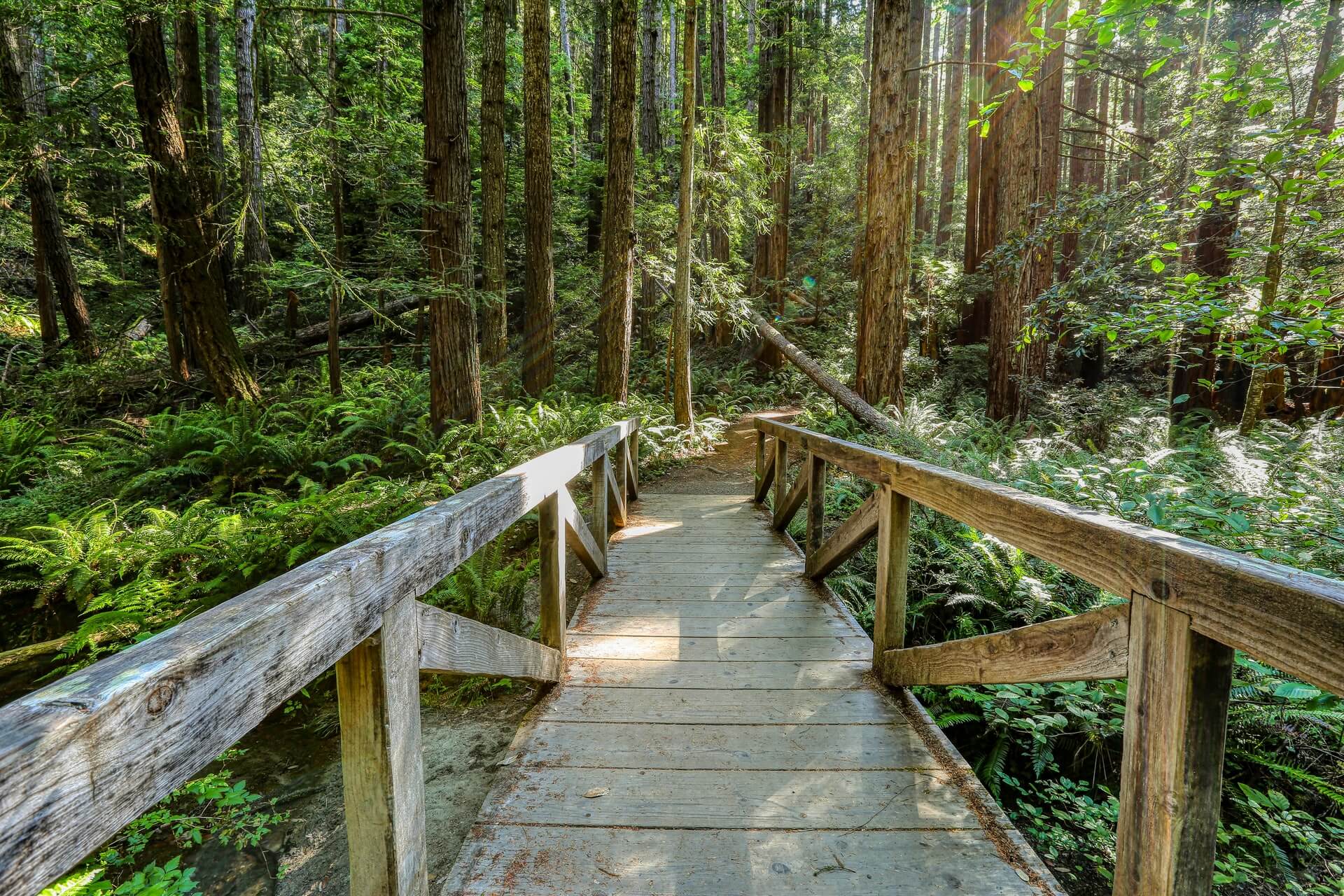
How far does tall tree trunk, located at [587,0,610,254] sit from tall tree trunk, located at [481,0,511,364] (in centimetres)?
361

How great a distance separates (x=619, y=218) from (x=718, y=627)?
7.50 m

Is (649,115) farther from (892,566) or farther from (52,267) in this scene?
(892,566)

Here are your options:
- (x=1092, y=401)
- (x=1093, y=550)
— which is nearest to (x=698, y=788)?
(x=1093, y=550)

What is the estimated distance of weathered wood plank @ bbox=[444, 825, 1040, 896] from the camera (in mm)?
1787

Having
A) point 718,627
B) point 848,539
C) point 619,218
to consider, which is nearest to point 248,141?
point 619,218

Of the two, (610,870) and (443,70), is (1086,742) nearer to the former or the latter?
(610,870)

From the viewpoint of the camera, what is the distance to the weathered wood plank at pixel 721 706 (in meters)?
2.74

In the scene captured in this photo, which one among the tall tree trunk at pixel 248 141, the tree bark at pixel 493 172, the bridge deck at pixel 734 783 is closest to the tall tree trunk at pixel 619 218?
the tree bark at pixel 493 172

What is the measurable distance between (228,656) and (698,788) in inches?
71.7

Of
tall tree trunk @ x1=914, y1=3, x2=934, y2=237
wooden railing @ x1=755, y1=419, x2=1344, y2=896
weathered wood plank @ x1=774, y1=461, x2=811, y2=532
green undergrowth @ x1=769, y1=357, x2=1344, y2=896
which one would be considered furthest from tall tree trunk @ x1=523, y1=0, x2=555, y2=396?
tall tree trunk @ x1=914, y1=3, x2=934, y2=237

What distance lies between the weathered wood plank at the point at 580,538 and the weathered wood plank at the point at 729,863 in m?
1.52

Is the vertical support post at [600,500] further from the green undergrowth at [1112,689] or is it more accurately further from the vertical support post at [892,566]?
the vertical support post at [892,566]

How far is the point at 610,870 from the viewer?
186cm

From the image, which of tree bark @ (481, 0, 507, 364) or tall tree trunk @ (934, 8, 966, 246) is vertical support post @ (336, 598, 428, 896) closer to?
tree bark @ (481, 0, 507, 364)
